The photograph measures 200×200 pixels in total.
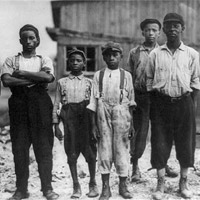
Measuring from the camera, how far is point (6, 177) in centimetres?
538

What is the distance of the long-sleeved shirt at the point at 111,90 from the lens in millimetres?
4129

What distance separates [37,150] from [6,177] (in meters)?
1.45

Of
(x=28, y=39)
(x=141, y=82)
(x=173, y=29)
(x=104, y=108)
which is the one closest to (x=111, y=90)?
(x=104, y=108)

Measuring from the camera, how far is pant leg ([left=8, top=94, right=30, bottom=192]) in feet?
13.7

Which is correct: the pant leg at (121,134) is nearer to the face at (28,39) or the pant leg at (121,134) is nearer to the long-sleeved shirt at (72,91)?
the long-sleeved shirt at (72,91)

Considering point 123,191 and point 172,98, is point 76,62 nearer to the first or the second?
point 172,98

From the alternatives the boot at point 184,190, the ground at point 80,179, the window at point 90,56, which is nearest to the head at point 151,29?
the boot at point 184,190

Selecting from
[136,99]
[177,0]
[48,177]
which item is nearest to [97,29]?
[177,0]

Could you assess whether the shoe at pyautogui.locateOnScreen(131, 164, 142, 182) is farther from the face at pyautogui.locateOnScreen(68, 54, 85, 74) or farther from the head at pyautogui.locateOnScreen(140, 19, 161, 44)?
the head at pyautogui.locateOnScreen(140, 19, 161, 44)

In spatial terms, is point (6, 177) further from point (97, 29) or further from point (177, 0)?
point (177, 0)

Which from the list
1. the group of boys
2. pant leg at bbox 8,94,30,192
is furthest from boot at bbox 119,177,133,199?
pant leg at bbox 8,94,30,192

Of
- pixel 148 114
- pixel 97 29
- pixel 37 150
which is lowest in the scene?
pixel 37 150

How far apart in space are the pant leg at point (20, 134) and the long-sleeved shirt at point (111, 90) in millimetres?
832

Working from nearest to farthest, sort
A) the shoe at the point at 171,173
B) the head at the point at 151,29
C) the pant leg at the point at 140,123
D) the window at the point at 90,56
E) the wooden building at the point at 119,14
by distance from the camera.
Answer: the head at the point at 151,29 < the pant leg at the point at 140,123 < the shoe at the point at 171,173 < the window at the point at 90,56 < the wooden building at the point at 119,14
